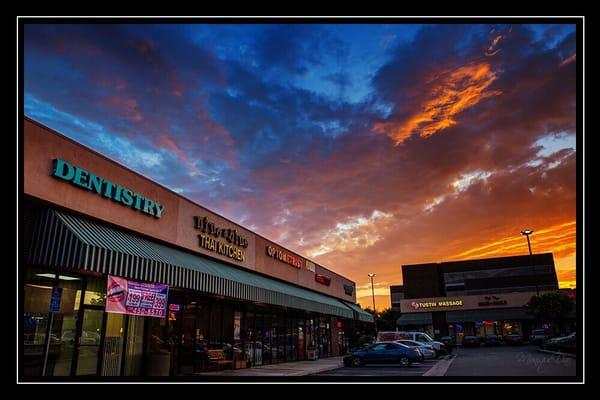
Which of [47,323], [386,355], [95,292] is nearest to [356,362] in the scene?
[386,355]

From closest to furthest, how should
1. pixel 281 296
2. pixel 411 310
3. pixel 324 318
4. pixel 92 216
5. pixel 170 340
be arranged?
pixel 92 216, pixel 170 340, pixel 281 296, pixel 324 318, pixel 411 310

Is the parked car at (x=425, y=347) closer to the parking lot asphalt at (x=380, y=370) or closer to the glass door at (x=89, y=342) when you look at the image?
the parking lot asphalt at (x=380, y=370)

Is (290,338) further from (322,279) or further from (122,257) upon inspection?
(122,257)

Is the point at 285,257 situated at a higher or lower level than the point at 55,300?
higher

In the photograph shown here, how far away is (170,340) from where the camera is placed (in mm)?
16641

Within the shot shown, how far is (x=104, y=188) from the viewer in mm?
13086

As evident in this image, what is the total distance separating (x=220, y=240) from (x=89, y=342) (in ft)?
24.4

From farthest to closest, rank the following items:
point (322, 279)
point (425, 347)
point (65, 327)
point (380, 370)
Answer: point (322, 279)
point (425, 347)
point (380, 370)
point (65, 327)

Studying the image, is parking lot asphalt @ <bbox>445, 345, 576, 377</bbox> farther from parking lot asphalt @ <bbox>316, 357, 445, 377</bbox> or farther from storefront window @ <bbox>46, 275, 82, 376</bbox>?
storefront window @ <bbox>46, 275, 82, 376</bbox>

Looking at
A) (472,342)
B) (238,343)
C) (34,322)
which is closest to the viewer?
(34,322)

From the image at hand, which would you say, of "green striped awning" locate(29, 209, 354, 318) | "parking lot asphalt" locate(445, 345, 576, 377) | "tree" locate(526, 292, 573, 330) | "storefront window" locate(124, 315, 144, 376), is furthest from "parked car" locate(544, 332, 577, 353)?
"storefront window" locate(124, 315, 144, 376)
